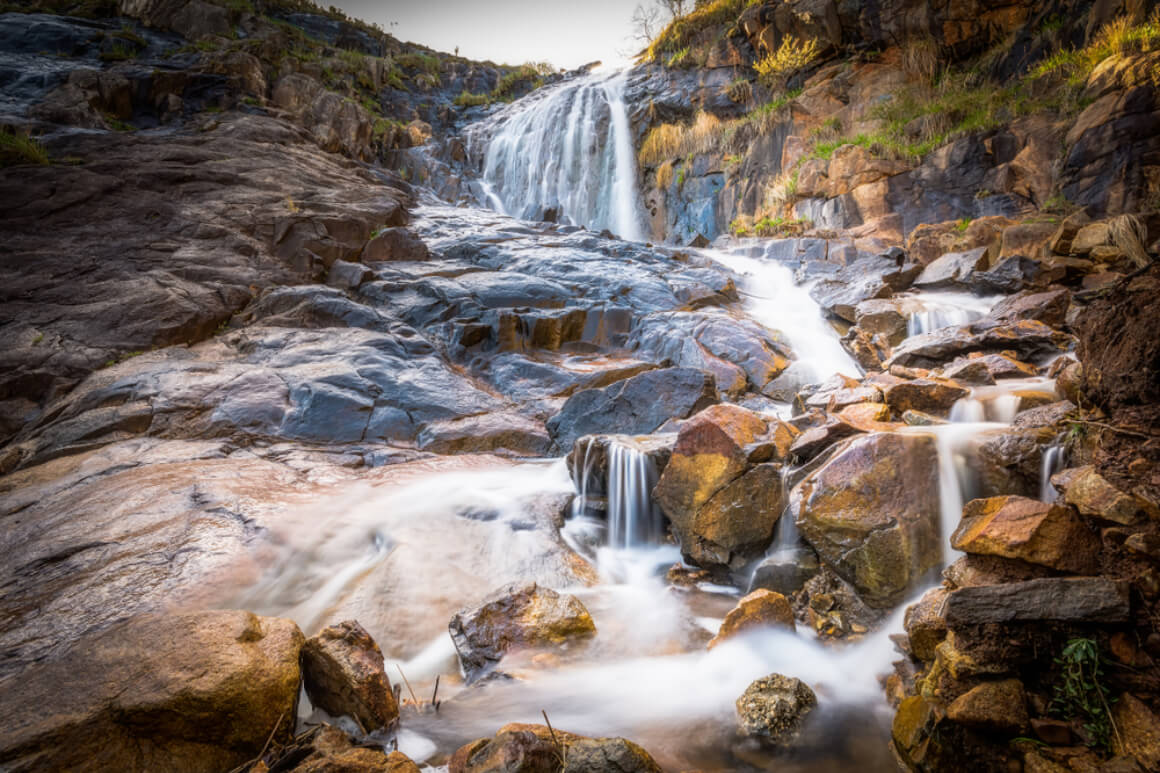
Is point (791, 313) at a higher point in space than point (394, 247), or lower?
lower

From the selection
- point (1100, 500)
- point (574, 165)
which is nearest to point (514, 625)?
point (1100, 500)

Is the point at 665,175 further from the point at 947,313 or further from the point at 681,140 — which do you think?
the point at 947,313

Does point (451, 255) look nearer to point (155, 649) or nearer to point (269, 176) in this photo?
point (269, 176)

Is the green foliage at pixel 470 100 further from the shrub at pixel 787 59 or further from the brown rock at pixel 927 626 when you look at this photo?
the brown rock at pixel 927 626

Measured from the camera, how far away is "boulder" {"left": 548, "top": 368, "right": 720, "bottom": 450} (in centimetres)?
636

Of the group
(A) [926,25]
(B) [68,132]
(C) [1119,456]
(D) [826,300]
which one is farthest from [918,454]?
(B) [68,132]

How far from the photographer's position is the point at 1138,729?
1756 millimetres

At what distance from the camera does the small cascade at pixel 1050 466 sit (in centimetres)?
294

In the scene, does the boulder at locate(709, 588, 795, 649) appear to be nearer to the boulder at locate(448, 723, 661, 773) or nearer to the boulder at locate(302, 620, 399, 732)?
the boulder at locate(448, 723, 661, 773)

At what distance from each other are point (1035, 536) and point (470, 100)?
2754 cm

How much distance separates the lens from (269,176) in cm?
1172

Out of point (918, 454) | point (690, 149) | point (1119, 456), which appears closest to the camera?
point (1119, 456)

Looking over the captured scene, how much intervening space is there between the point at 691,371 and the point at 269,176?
36.0ft

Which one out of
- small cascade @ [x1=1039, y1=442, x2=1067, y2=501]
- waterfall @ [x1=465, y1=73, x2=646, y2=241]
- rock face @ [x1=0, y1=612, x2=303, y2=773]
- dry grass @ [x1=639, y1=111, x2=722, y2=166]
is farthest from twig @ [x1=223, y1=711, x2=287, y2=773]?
dry grass @ [x1=639, y1=111, x2=722, y2=166]
